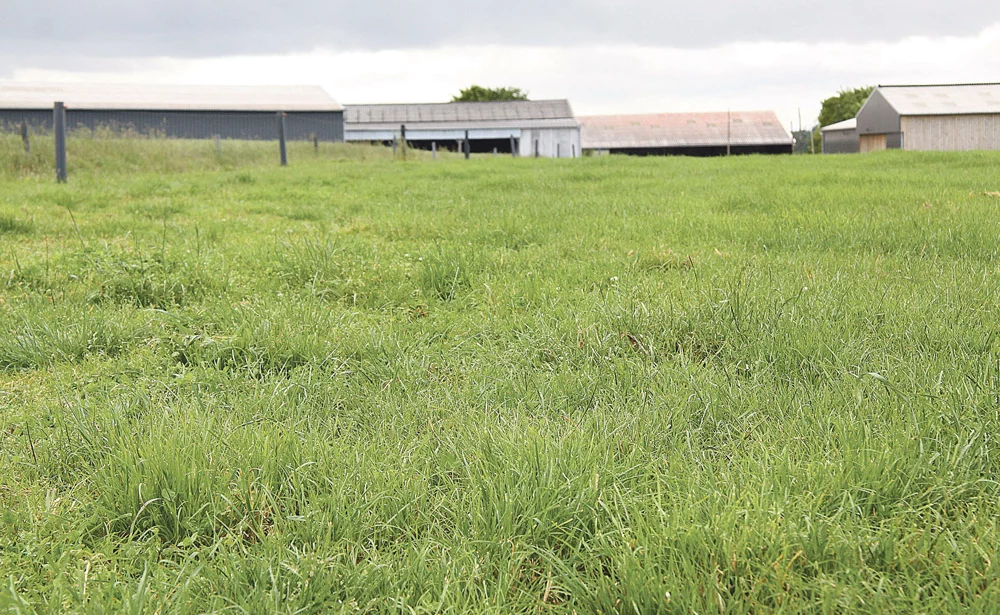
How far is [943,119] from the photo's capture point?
1657 inches

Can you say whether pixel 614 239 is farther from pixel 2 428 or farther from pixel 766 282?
pixel 2 428

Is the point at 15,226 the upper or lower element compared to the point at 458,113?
lower

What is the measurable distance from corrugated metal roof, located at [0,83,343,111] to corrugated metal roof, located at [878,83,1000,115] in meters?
30.9

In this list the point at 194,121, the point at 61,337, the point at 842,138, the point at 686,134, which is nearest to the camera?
the point at 61,337

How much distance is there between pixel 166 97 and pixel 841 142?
43.4 metres

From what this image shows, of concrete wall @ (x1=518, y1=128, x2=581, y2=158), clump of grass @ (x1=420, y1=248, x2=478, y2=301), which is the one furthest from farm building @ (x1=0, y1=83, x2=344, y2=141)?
clump of grass @ (x1=420, y1=248, x2=478, y2=301)

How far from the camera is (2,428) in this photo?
3.05m

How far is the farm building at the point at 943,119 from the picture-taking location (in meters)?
41.8

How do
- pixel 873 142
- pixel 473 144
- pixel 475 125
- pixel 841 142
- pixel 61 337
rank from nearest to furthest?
pixel 61 337 < pixel 873 142 < pixel 841 142 < pixel 475 125 < pixel 473 144

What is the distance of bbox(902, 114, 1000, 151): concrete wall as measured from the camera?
1644 inches

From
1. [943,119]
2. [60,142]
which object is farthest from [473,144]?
[60,142]

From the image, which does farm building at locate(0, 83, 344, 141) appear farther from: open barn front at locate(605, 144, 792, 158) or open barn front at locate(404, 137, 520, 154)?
open barn front at locate(605, 144, 792, 158)

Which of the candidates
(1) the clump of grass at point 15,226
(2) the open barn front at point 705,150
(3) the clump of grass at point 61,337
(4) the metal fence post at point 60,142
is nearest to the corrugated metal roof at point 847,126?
(2) the open barn front at point 705,150

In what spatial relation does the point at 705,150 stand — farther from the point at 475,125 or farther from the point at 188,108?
the point at 188,108
